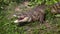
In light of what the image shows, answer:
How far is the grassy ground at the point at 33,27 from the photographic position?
5.97 m

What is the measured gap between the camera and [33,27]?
245 inches

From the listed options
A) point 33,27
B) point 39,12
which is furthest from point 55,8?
point 33,27

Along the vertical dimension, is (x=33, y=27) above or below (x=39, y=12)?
below

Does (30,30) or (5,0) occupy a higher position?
(5,0)

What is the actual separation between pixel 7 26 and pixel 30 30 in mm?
710

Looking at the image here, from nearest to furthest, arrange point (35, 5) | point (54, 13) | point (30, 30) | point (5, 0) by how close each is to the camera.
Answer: point (30, 30)
point (54, 13)
point (35, 5)
point (5, 0)

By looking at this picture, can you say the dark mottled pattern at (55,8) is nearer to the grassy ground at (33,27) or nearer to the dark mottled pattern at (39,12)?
the dark mottled pattern at (39,12)

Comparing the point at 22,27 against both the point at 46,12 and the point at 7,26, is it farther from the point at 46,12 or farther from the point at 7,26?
the point at 46,12

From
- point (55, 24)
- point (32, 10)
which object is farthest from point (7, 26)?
point (55, 24)

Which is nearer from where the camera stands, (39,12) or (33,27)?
(33,27)

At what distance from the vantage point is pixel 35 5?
23.7 feet

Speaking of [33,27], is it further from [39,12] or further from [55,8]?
[55,8]

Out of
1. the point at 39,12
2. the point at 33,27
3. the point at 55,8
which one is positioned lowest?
the point at 33,27

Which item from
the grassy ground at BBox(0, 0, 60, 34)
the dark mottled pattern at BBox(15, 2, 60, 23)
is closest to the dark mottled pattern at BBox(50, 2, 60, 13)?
the dark mottled pattern at BBox(15, 2, 60, 23)
